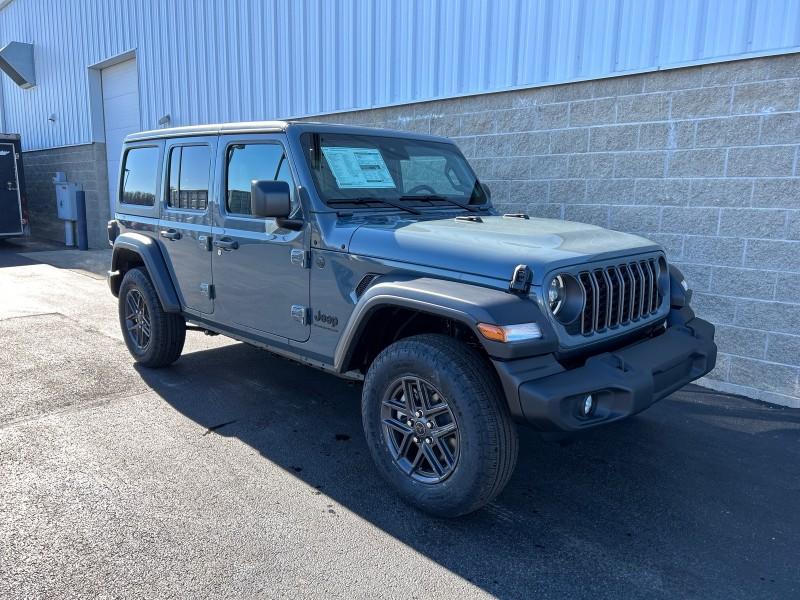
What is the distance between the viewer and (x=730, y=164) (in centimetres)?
499

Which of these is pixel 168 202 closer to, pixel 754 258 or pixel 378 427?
pixel 378 427

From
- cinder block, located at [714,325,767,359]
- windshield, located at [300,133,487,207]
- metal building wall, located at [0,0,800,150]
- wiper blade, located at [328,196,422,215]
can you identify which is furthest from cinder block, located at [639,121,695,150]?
wiper blade, located at [328,196,422,215]

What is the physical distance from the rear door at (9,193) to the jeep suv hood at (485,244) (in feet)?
47.3

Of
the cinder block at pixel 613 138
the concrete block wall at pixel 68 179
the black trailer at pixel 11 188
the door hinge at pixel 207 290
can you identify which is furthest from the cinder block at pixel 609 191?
the black trailer at pixel 11 188

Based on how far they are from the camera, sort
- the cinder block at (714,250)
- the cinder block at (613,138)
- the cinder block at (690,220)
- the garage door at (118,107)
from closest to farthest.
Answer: the cinder block at (714,250)
the cinder block at (690,220)
the cinder block at (613,138)
the garage door at (118,107)

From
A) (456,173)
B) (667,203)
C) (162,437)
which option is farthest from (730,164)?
(162,437)

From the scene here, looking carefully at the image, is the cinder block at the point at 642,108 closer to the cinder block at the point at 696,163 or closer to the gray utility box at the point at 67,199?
the cinder block at the point at 696,163

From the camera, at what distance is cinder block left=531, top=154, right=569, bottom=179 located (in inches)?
237

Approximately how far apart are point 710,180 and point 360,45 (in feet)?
15.9

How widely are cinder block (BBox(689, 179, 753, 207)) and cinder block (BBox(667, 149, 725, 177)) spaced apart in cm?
7

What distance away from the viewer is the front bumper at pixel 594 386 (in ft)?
8.59

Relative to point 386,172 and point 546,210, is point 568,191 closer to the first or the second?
point 546,210

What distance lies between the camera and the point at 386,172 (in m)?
4.07

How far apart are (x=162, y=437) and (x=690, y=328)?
343 cm
